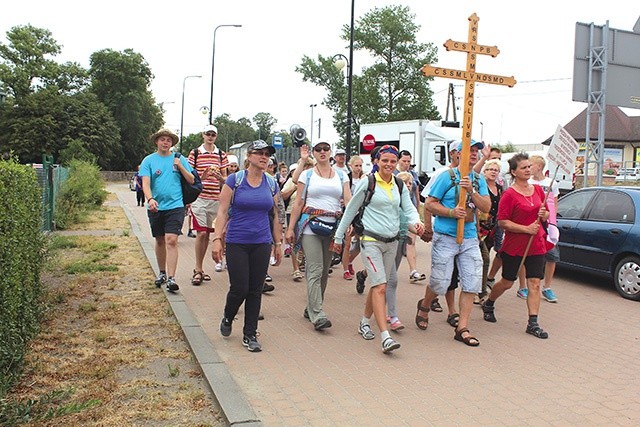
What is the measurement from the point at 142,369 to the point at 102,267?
180 inches

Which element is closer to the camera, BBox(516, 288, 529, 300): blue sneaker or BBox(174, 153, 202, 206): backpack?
BBox(174, 153, 202, 206): backpack

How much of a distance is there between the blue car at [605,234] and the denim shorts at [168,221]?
18.0 ft

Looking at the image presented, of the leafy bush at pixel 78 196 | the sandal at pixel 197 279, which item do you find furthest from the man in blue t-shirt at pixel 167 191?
the leafy bush at pixel 78 196

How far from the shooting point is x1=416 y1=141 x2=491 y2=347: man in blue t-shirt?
235 inches

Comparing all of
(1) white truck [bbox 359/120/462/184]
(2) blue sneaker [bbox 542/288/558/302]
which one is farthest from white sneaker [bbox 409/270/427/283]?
(1) white truck [bbox 359/120/462/184]

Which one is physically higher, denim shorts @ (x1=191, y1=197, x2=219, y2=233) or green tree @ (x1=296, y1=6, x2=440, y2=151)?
green tree @ (x1=296, y1=6, x2=440, y2=151)

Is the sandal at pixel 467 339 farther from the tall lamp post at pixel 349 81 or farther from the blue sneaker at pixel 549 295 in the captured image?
the tall lamp post at pixel 349 81

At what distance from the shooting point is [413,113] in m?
42.5

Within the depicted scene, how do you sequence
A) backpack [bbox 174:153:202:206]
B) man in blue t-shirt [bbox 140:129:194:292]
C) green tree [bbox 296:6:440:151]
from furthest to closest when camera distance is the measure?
green tree [bbox 296:6:440:151]
backpack [bbox 174:153:202:206]
man in blue t-shirt [bbox 140:129:194:292]

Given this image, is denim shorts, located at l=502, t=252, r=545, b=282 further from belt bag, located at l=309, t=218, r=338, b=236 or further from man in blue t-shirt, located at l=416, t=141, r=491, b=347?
belt bag, located at l=309, t=218, r=338, b=236

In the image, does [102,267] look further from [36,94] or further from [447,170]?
[36,94]

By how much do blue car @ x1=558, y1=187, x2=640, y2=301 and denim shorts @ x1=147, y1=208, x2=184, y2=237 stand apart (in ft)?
18.0

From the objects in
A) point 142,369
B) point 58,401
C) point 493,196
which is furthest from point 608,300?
point 58,401

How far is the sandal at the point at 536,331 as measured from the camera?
20.5 feet
